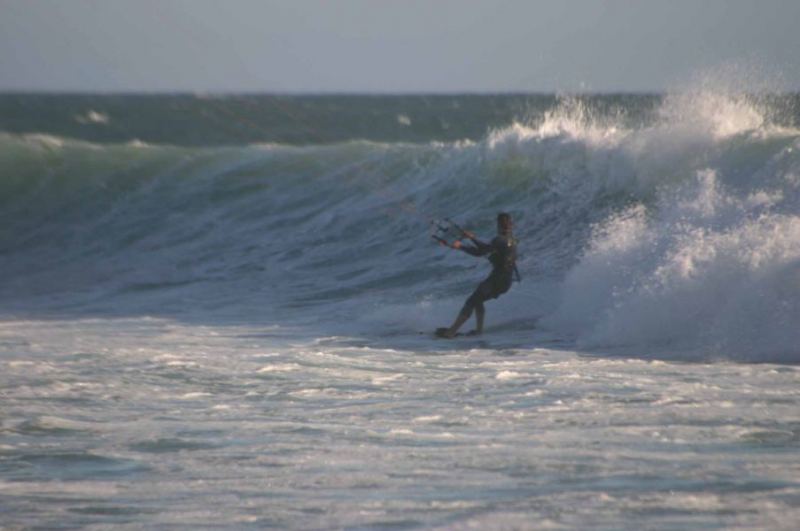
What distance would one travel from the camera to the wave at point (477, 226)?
1162 cm

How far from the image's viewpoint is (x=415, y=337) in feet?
40.8

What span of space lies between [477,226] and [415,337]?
5678 mm

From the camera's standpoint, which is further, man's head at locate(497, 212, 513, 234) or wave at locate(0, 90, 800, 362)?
man's head at locate(497, 212, 513, 234)

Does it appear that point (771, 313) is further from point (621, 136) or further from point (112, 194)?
point (112, 194)

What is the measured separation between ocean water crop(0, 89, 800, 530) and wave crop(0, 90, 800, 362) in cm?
5

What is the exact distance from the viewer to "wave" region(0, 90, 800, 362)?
1162 cm

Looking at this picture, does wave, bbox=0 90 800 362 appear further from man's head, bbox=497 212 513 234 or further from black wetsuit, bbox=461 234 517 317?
man's head, bbox=497 212 513 234

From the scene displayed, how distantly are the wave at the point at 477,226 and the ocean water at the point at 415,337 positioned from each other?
0.16 feet

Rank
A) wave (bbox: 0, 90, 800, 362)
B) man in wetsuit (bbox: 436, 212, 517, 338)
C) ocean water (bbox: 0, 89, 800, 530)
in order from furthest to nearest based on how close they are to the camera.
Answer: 1. man in wetsuit (bbox: 436, 212, 517, 338)
2. wave (bbox: 0, 90, 800, 362)
3. ocean water (bbox: 0, 89, 800, 530)

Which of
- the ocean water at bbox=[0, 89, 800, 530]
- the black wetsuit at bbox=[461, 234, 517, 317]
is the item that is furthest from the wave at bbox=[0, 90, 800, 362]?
the black wetsuit at bbox=[461, 234, 517, 317]

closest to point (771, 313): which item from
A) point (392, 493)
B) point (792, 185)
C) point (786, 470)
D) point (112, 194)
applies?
point (792, 185)

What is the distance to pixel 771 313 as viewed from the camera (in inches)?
428

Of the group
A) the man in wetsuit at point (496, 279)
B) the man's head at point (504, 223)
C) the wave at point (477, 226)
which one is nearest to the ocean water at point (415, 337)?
the wave at point (477, 226)

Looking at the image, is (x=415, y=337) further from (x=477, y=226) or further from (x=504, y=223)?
(x=477, y=226)
